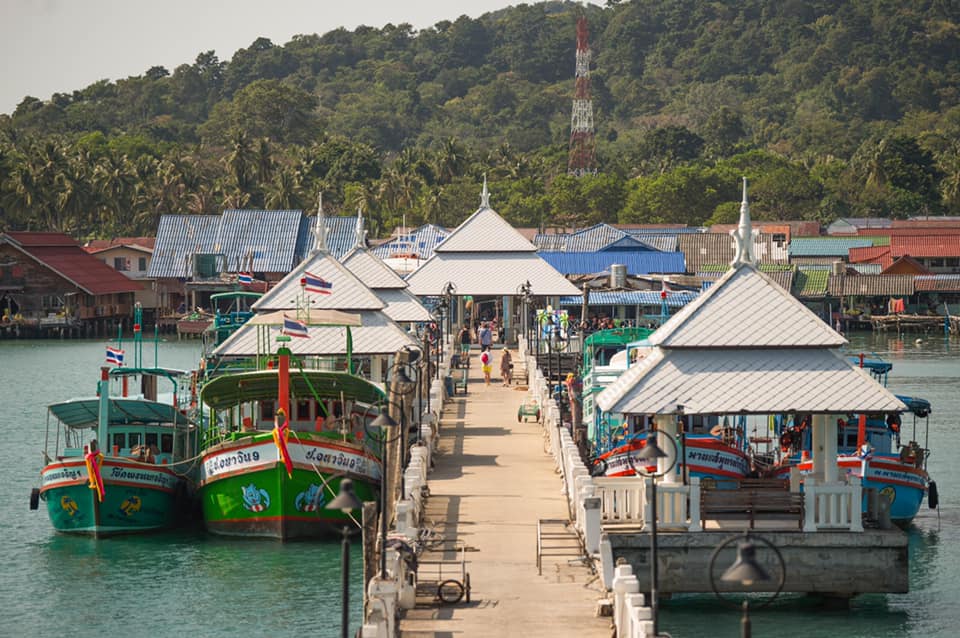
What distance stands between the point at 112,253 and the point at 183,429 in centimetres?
7836

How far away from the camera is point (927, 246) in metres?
110

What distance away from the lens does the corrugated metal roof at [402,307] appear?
52375mm

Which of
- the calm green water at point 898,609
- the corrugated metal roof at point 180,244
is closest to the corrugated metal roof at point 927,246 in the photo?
the corrugated metal roof at point 180,244

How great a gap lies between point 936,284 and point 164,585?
82.6 m

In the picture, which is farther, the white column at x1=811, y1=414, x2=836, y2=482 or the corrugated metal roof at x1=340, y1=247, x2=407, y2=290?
the corrugated metal roof at x1=340, y1=247, x2=407, y2=290

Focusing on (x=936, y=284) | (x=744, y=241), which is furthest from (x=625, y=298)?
(x=744, y=241)

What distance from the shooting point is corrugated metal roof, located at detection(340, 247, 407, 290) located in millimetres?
54906

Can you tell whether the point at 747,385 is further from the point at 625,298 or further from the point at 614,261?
the point at 614,261

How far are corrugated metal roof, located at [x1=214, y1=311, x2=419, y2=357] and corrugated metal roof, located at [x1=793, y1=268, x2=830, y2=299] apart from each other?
6215cm

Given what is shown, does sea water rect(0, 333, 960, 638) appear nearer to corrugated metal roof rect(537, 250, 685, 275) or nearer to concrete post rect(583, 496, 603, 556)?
concrete post rect(583, 496, 603, 556)

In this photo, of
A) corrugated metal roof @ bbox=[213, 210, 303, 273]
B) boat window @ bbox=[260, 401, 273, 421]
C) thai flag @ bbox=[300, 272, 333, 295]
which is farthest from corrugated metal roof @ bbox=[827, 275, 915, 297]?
boat window @ bbox=[260, 401, 273, 421]

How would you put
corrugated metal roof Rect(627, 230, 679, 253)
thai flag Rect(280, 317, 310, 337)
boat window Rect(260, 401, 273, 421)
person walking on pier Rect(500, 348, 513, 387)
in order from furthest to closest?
1. corrugated metal roof Rect(627, 230, 679, 253)
2. person walking on pier Rect(500, 348, 513, 387)
3. boat window Rect(260, 401, 273, 421)
4. thai flag Rect(280, 317, 310, 337)

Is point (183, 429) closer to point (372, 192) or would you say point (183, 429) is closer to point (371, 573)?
point (371, 573)

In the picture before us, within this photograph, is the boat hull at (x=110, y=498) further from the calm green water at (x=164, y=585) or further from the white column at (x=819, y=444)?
the white column at (x=819, y=444)
